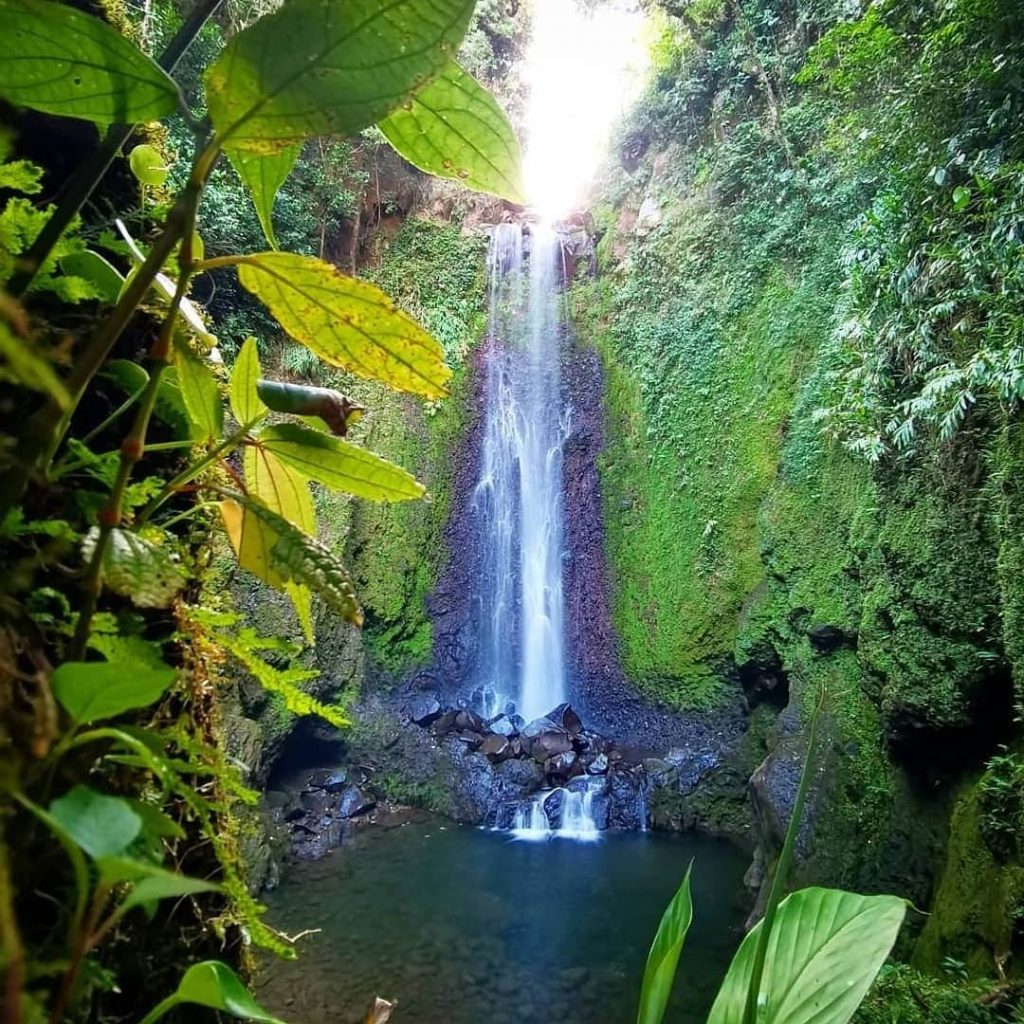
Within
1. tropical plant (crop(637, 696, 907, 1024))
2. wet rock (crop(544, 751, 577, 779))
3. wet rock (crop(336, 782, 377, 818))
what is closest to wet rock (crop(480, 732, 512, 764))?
wet rock (crop(544, 751, 577, 779))

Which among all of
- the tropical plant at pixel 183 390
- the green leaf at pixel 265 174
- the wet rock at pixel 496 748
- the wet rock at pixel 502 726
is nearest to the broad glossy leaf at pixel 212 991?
the tropical plant at pixel 183 390

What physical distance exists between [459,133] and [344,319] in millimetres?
222

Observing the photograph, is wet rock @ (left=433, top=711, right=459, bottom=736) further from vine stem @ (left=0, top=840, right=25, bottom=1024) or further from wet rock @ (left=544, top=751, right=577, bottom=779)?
vine stem @ (left=0, top=840, right=25, bottom=1024)

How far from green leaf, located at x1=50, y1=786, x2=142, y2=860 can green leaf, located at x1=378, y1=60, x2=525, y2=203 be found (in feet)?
1.78

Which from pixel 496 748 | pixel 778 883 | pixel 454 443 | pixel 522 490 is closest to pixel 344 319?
pixel 778 883

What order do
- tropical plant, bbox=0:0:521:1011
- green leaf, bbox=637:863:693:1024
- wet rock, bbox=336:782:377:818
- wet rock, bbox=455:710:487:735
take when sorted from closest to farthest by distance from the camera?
1. tropical plant, bbox=0:0:521:1011
2. green leaf, bbox=637:863:693:1024
3. wet rock, bbox=336:782:377:818
4. wet rock, bbox=455:710:487:735

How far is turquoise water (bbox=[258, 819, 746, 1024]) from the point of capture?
3.12 metres

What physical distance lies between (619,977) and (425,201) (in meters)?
9.04

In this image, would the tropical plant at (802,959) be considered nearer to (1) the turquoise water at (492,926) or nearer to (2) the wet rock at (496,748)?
(1) the turquoise water at (492,926)

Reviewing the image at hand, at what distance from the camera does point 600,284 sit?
834 centimetres

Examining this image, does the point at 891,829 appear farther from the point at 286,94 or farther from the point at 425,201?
the point at 425,201

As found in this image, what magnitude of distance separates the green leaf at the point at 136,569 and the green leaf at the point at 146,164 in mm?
545

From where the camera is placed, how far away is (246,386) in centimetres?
73

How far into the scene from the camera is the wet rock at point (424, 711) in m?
6.28
